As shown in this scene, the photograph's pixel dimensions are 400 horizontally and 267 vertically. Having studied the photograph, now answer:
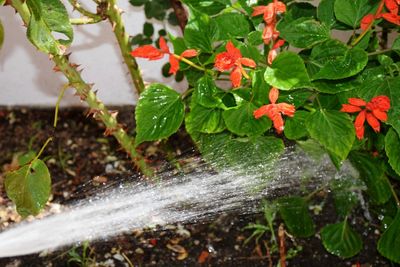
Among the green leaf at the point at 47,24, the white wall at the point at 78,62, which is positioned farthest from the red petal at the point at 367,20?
the white wall at the point at 78,62

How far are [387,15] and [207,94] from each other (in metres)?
0.28

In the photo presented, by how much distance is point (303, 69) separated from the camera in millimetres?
872

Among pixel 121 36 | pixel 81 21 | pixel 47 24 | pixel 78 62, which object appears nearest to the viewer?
pixel 47 24

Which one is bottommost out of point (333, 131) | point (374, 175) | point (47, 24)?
point (374, 175)

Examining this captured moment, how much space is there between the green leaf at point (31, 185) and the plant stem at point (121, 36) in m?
0.31

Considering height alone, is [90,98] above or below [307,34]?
below

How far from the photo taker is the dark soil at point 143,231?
1407mm

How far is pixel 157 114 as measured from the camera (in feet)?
3.24

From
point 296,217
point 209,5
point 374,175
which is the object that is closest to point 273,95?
point 209,5

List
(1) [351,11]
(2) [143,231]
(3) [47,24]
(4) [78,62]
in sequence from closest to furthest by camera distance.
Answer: (3) [47,24] → (1) [351,11] → (2) [143,231] → (4) [78,62]

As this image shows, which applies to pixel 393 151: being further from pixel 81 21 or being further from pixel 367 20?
pixel 81 21

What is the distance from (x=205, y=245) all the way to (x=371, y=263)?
371mm

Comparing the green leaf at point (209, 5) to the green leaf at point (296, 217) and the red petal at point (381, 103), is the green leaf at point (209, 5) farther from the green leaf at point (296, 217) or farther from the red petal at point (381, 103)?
the green leaf at point (296, 217)

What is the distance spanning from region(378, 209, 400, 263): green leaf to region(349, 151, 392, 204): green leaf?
53mm
